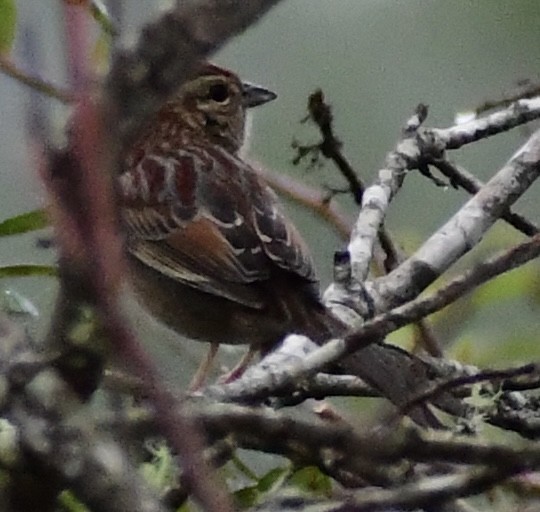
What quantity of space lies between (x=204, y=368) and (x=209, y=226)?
393mm

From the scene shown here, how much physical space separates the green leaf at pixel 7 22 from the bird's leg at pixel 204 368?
88 centimetres

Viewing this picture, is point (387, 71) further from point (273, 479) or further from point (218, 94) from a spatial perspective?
point (273, 479)

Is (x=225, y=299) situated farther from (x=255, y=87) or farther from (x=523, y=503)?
(x=523, y=503)

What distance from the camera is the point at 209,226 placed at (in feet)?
10.7

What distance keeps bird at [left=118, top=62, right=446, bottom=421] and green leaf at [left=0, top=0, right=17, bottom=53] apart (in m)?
0.58

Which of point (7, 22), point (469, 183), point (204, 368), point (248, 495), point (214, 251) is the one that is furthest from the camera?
point (214, 251)

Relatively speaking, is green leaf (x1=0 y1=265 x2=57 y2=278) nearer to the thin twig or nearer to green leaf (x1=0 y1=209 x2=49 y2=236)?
green leaf (x1=0 y1=209 x2=49 y2=236)

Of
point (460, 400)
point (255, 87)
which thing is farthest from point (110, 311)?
point (255, 87)

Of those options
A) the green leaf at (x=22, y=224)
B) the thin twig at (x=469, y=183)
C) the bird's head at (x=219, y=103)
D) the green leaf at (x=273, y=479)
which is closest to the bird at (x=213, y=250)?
the bird's head at (x=219, y=103)

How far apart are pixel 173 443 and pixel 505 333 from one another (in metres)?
2.24

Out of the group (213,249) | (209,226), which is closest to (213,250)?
(213,249)

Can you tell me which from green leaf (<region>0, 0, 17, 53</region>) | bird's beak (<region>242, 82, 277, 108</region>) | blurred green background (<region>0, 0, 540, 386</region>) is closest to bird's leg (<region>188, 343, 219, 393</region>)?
blurred green background (<region>0, 0, 540, 386</region>)

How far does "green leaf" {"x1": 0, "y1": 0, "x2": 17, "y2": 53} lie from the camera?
2.21m

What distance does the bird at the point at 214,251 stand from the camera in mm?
2973
